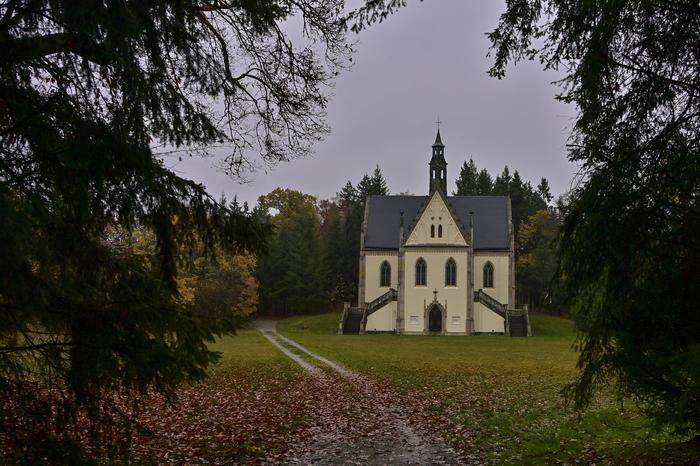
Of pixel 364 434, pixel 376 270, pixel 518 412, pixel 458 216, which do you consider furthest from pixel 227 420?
pixel 458 216

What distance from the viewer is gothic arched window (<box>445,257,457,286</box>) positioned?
163 feet

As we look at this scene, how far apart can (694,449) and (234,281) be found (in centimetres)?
4710

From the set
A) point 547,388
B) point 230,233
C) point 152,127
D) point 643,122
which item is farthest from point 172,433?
point 547,388

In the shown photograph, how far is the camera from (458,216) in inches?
2082

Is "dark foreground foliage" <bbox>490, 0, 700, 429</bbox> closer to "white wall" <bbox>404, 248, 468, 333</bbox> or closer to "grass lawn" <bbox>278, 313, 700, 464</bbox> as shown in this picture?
"grass lawn" <bbox>278, 313, 700, 464</bbox>

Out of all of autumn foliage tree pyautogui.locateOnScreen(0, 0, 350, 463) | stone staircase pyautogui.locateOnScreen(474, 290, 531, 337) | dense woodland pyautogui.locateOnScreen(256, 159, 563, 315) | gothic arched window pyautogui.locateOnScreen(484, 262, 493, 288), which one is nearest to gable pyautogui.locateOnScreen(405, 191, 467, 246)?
gothic arched window pyautogui.locateOnScreen(484, 262, 493, 288)

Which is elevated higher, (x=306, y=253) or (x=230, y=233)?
(x=306, y=253)

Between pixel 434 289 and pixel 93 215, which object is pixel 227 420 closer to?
pixel 93 215

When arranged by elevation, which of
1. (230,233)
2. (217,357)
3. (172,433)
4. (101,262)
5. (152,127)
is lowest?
(172,433)

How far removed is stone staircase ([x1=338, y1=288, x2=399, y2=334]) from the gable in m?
4.53

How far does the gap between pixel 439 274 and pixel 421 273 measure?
4.70 feet

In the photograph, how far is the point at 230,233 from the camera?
262 inches

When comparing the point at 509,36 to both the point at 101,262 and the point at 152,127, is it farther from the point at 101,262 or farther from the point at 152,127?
the point at 101,262

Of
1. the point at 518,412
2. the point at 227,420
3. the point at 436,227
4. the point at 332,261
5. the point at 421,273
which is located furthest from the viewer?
the point at 332,261
